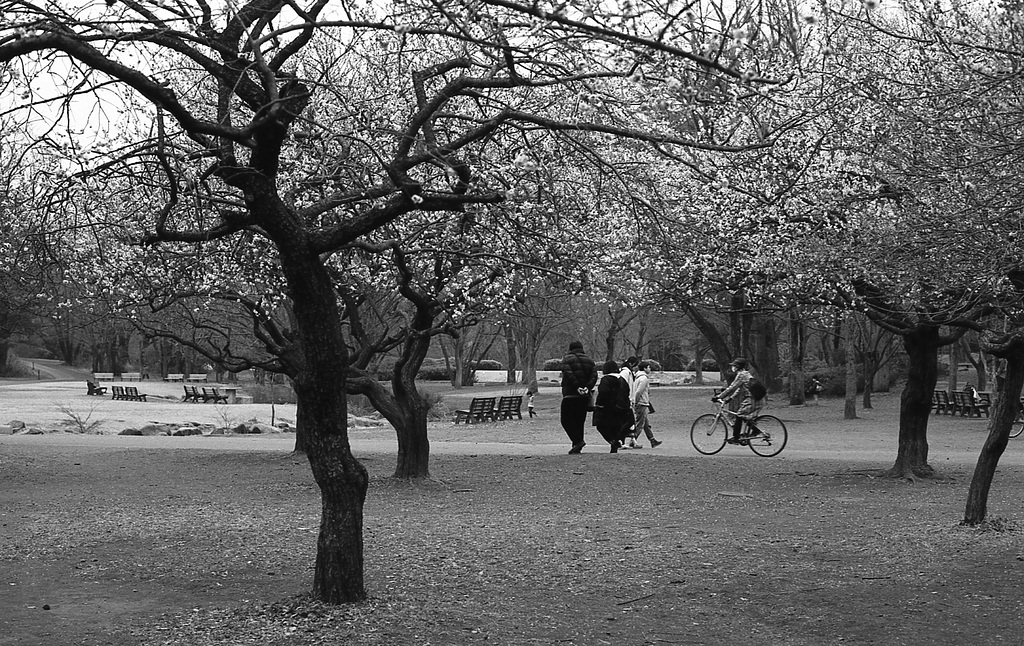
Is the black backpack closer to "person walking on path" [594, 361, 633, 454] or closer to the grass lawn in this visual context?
the grass lawn

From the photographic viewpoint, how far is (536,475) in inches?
613

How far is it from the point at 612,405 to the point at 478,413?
12.7 m

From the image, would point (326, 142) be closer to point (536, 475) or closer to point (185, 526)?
point (185, 526)

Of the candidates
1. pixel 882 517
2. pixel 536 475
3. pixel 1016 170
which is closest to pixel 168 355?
pixel 536 475

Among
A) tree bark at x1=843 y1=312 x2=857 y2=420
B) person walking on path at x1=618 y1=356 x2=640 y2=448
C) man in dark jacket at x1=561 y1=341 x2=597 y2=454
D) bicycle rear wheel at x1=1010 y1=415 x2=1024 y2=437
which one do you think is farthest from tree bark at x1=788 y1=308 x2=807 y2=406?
man in dark jacket at x1=561 y1=341 x2=597 y2=454

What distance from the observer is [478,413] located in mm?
30812

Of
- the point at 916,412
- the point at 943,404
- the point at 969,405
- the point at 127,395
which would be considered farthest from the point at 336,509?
the point at 127,395

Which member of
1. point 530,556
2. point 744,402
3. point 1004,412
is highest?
point 1004,412

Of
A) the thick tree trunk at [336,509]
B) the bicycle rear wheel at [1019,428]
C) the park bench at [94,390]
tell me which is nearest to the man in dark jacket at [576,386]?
the thick tree trunk at [336,509]

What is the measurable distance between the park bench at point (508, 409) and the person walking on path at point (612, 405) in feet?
41.4

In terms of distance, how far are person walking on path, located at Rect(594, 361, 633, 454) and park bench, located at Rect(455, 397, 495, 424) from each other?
12.1m

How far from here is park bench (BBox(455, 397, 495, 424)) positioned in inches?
1213

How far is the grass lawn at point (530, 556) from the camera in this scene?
6.68 m

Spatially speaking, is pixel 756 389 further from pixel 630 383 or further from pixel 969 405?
pixel 969 405
